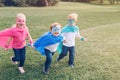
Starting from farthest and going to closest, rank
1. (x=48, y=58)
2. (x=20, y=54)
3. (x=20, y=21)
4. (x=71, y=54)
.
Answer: (x=71, y=54), (x=20, y=54), (x=48, y=58), (x=20, y=21)

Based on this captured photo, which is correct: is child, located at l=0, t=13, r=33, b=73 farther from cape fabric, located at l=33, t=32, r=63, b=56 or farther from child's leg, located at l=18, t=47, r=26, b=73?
cape fabric, located at l=33, t=32, r=63, b=56

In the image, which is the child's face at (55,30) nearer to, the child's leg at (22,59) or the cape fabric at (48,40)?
the cape fabric at (48,40)

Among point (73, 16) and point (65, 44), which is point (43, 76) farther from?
point (73, 16)

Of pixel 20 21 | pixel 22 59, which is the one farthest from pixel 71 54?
pixel 20 21

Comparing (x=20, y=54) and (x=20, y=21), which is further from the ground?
(x=20, y=21)

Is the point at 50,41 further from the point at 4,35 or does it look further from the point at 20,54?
the point at 4,35

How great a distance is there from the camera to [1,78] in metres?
6.41

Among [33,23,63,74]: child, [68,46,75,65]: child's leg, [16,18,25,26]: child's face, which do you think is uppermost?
[16,18,25,26]: child's face

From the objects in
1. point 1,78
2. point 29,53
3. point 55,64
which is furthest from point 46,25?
point 1,78

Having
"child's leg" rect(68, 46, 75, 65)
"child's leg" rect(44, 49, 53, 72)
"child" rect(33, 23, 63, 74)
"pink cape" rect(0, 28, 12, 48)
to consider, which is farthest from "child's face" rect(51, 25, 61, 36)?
"pink cape" rect(0, 28, 12, 48)

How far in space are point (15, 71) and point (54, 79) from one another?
0.87m

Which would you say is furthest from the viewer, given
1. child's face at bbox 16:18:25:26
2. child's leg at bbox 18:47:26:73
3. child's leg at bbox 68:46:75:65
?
child's leg at bbox 68:46:75:65

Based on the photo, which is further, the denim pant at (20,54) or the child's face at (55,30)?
the denim pant at (20,54)

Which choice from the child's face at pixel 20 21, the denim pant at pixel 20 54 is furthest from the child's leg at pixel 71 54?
the child's face at pixel 20 21
